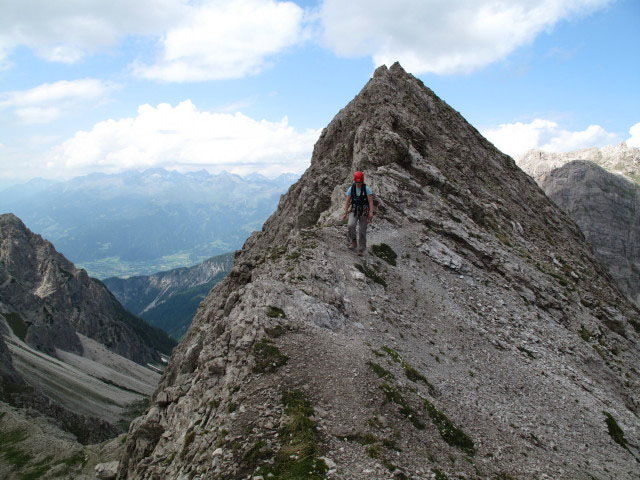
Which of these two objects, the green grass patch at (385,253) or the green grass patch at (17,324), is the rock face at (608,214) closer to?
the green grass patch at (385,253)

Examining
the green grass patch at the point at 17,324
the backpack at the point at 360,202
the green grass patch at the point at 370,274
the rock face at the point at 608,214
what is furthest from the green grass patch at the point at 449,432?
the rock face at the point at 608,214

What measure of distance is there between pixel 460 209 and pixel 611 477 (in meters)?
29.0

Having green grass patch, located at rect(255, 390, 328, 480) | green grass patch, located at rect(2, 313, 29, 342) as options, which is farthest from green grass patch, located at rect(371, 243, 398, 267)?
green grass patch, located at rect(2, 313, 29, 342)

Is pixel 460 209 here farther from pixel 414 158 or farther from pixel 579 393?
pixel 579 393

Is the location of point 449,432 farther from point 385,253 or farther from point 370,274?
point 385,253

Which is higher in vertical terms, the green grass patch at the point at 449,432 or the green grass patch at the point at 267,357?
the green grass patch at the point at 267,357

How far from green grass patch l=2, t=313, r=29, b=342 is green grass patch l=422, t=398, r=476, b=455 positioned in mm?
178775

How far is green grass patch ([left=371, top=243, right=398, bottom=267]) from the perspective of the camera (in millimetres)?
29281

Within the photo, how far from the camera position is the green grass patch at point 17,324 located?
149 metres

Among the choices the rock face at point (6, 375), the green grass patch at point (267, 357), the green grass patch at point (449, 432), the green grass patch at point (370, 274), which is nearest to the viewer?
the green grass patch at point (449, 432)

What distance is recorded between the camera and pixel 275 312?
19047 mm

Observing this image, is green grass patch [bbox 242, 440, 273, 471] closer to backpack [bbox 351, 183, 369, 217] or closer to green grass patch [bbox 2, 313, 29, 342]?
backpack [bbox 351, 183, 369, 217]

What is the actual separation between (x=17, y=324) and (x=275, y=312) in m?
180

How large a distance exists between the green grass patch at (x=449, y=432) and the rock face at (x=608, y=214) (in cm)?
19054
